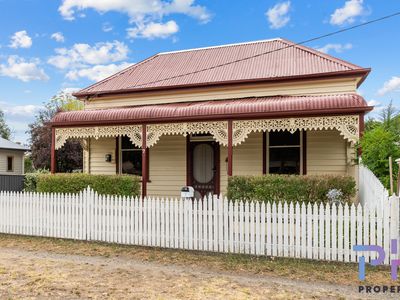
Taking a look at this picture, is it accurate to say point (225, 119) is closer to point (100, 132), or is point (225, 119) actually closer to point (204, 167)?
point (204, 167)

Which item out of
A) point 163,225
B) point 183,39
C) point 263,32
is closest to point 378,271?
point 163,225

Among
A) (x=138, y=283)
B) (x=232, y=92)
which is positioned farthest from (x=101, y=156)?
(x=138, y=283)

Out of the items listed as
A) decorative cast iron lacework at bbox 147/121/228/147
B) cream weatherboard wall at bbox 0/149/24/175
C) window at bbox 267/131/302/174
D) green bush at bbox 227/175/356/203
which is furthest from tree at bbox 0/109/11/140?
green bush at bbox 227/175/356/203

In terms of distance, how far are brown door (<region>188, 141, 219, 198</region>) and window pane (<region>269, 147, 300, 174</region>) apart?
197cm

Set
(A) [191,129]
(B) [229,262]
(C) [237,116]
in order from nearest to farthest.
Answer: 1. (B) [229,262]
2. (C) [237,116]
3. (A) [191,129]

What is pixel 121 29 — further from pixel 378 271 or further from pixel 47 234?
pixel 378 271

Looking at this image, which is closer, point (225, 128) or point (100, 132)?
point (225, 128)

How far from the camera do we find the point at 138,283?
218 inches

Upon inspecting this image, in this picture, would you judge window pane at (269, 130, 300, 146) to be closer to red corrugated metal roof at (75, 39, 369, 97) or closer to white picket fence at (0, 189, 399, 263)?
red corrugated metal roof at (75, 39, 369, 97)

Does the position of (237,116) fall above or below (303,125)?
above

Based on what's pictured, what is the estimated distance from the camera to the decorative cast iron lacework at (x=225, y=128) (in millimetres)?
9875

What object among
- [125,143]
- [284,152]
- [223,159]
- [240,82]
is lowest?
[223,159]

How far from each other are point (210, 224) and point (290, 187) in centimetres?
258

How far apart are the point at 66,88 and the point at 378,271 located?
149ft
